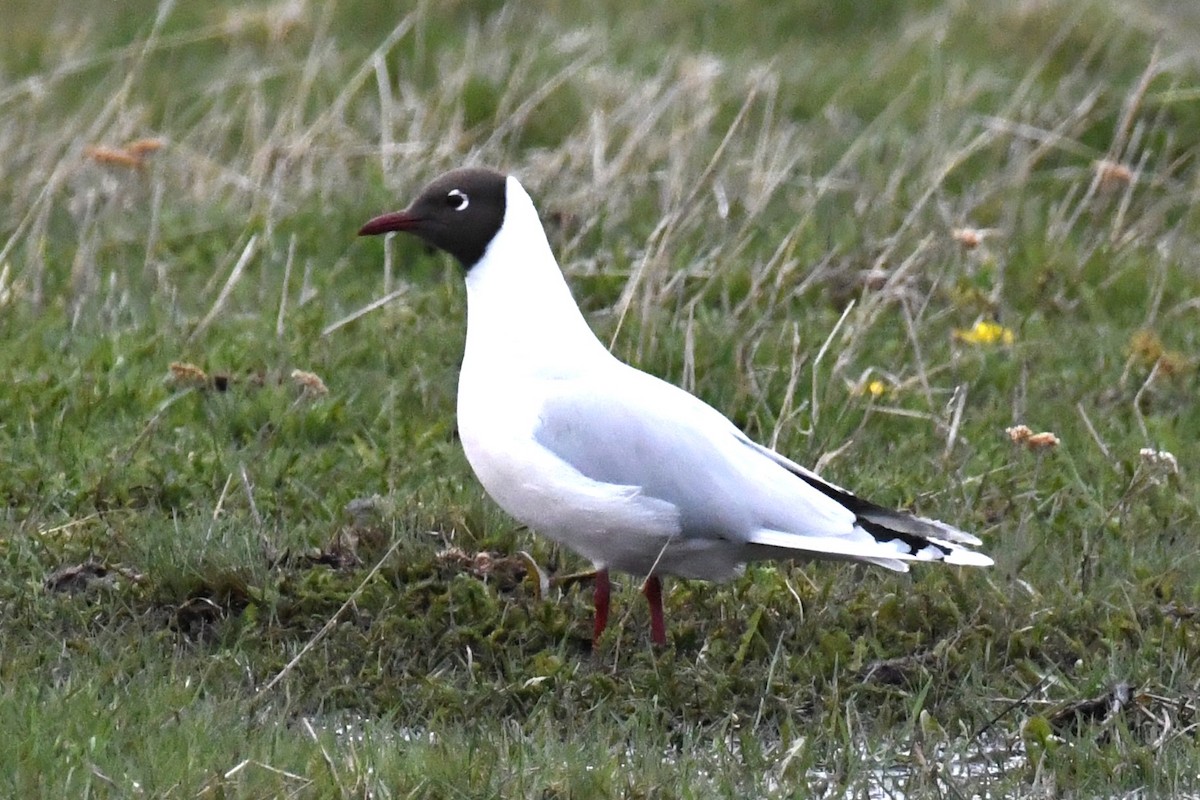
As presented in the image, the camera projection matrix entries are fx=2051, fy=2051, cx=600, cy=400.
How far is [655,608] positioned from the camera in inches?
182

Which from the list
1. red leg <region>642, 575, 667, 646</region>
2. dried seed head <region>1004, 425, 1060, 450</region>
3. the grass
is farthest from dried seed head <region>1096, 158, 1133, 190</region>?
red leg <region>642, 575, 667, 646</region>

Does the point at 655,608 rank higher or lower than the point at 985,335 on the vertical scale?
higher

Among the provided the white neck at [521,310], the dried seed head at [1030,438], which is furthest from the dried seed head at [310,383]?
the dried seed head at [1030,438]

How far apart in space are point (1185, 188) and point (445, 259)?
315 centimetres

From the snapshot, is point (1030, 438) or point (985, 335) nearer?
point (1030, 438)

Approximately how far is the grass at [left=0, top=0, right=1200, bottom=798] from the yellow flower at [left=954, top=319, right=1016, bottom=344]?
51 mm

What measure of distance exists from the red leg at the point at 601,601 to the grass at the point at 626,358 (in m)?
0.06

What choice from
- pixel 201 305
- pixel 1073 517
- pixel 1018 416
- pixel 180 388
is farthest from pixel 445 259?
pixel 1073 517

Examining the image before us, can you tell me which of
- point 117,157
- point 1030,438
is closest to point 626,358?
point 1030,438

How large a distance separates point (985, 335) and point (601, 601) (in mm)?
2495

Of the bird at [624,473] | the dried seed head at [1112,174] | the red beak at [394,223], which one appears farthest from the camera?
the dried seed head at [1112,174]

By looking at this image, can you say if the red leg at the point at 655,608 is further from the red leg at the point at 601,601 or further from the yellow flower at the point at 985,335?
the yellow flower at the point at 985,335

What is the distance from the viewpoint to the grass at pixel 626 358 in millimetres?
4062

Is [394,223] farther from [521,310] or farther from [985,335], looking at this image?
[985,335]
